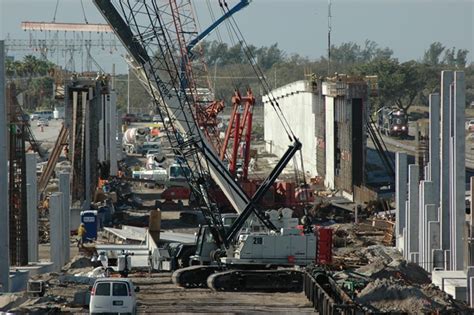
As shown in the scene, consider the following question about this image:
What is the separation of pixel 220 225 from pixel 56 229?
4519 millimetres

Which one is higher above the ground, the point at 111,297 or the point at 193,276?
the point at 111,297

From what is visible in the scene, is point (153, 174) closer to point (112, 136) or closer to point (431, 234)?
point (112, 136)

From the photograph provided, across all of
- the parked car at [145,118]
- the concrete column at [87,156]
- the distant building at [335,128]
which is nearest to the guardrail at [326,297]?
the concrete column at [87,156]

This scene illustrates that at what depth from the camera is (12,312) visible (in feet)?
113

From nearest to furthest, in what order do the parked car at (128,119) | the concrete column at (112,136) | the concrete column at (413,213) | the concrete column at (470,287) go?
the concrete column at (470,287), the concrete column at (413,213), the concrete column at (112,136), the parked car at (128,119)

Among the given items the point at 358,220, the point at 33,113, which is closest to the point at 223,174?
the point at 358,220

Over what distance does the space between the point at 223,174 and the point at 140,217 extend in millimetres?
8505

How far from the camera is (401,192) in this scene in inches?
2120

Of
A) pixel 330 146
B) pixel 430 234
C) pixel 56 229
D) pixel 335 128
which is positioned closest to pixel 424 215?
pixel 430 234

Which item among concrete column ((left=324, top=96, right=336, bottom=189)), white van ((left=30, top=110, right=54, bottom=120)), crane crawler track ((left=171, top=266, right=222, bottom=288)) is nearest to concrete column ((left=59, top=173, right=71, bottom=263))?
crane crawler track ((left=171, top=266, right=222, bottom=288))

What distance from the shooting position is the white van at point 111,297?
3550 cm

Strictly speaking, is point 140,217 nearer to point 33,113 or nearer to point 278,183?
point 278,183

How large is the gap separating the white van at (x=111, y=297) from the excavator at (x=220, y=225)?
314 inches

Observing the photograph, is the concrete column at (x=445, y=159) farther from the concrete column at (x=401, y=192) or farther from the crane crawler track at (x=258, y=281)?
the concrete column at (x=401, y=192)
